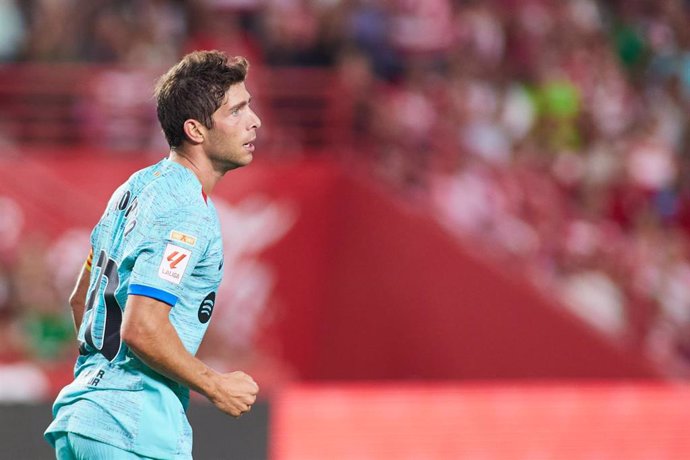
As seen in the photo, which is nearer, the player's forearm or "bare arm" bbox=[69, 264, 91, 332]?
the player's forearm

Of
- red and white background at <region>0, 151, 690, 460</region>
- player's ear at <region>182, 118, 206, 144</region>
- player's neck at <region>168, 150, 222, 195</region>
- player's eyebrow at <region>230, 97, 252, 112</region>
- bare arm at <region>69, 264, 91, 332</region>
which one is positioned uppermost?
red and white background at <region>0, 151, 690, 460</region>

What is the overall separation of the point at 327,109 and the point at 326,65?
418 mm

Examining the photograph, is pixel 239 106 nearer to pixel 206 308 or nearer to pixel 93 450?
pixel 206 308

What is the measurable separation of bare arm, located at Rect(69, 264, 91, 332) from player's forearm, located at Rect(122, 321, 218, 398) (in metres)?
0.64

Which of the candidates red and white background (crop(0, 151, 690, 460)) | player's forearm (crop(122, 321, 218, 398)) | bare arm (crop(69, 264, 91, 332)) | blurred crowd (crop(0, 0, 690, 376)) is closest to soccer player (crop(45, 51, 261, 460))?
player's forearm (crop(122, 321, 218, 398))

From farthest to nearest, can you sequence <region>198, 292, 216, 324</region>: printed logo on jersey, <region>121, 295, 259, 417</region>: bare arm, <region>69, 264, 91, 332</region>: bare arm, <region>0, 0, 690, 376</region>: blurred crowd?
<region>0, 0, 690, 376</region>: blurred crowd
<region>69, 264, 91, 332</region>: bare arm
<region>198, 292, 216, 324</region>: printed logo on jersey
<region>121, 295, 259, 417</region>: bare arm

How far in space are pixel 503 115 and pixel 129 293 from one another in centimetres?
896

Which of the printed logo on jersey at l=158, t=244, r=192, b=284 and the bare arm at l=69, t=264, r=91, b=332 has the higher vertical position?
the bare arm at l=69, t=264, r=91, b=332

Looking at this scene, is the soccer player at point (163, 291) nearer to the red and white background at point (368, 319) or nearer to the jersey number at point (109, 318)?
the jersey number at point (109, 318)

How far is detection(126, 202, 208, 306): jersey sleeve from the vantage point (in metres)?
3.44

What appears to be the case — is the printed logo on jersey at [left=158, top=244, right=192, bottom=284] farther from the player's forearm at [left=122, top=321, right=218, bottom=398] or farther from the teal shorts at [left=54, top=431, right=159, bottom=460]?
the teal shorts at [left=54, top=431, right=159, bottom=460]

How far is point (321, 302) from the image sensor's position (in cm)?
1266

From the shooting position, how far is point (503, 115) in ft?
39.7

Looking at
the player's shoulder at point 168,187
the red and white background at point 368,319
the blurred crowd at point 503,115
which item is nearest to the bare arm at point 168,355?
Result: the player's shoulder at point 168,187
